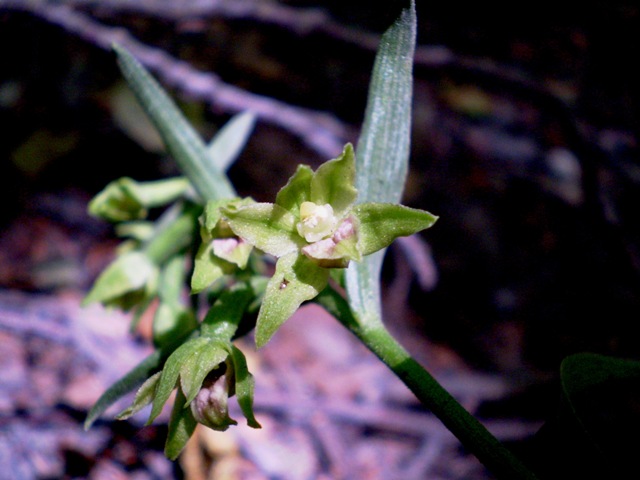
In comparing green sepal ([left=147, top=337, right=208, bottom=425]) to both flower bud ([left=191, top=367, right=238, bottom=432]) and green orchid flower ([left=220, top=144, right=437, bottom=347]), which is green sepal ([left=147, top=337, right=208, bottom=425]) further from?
green orchid flower ([left=220, top=144, right=437, bottom=347])

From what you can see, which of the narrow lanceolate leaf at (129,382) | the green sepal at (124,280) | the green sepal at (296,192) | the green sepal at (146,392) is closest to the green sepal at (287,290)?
the green sepal at (296,192)

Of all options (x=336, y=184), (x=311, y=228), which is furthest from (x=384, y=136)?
(x=311, y=228)

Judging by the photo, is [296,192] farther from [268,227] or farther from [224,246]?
[224,246]

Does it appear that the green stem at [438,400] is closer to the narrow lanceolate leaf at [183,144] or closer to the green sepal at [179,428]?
the green sepal at [179,428]

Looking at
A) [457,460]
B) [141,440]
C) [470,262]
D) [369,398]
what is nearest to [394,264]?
[470,262]

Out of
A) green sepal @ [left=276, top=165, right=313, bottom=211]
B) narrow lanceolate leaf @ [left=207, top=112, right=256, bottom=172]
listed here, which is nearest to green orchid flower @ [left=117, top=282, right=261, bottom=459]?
green sepal @ [left=276, top=165, right=313, bottom=211]
